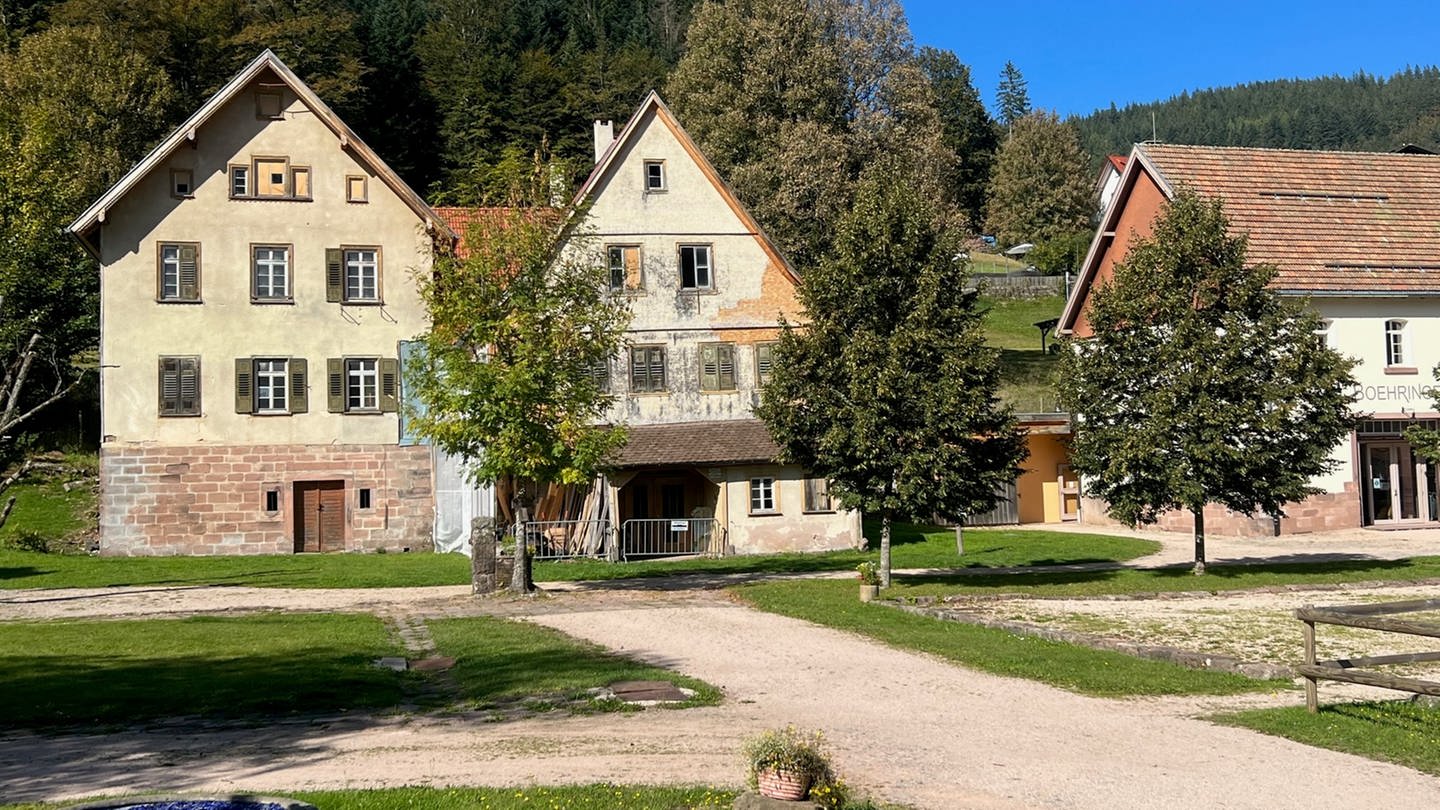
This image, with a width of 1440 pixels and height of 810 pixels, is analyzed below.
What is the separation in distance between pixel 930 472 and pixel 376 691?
Answer: 1289cm

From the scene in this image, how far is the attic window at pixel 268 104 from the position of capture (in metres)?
38.3

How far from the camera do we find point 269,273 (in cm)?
3803

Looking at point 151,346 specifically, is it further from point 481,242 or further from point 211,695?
point 211,695

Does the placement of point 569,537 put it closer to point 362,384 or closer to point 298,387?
point 362,384

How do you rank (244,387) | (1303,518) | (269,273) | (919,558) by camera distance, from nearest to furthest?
(919,558)
(244,387)
(269,273)
(1303,518)

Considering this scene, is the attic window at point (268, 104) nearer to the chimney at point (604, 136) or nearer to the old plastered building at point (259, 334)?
the old plastered building at point (259, 334)

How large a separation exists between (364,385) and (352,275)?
328 cm

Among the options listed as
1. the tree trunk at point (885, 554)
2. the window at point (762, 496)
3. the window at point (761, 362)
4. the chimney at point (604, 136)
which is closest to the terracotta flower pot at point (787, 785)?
the tree trunk at point (885, 554)

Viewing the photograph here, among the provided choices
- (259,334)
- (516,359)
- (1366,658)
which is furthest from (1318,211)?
(259,334)

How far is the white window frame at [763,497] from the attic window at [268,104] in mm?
17672

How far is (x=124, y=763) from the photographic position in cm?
1159

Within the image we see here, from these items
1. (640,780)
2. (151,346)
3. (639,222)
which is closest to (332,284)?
(151,346)

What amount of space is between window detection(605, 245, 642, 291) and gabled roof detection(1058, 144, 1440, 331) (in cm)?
1545

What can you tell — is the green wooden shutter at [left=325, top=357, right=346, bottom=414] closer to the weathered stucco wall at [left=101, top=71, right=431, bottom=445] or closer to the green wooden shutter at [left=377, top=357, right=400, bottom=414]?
the weathered stucco wall at [left=101, top=71, right=431, bottom=445]
